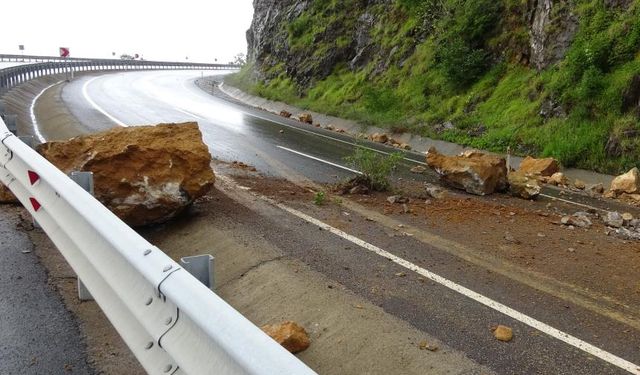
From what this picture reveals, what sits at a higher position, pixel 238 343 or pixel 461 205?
pixel 238 343

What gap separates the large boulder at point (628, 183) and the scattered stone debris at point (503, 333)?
7.96 metres

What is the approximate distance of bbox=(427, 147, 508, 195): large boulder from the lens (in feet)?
28.9

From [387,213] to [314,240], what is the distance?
173 cm

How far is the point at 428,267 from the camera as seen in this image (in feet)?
16.9

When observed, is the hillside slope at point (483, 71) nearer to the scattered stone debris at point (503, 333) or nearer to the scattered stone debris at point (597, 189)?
the scattered stone debris at point (597, 189)

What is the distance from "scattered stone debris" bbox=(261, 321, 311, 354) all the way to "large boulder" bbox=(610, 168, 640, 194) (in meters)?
9.11

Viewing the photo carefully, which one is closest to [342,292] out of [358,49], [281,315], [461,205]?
[281,315]

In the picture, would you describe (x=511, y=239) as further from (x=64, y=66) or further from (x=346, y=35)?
(x=64, y=66)

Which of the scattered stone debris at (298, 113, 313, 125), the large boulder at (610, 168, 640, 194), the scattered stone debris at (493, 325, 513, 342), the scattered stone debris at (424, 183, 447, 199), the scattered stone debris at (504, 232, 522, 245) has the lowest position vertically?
the scattered stone debris at (298, 113, 313, 125)

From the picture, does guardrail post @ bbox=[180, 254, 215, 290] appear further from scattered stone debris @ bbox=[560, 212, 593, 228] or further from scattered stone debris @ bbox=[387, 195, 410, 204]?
scattered stone debris @ bbox=[560, 212, 593, 228]

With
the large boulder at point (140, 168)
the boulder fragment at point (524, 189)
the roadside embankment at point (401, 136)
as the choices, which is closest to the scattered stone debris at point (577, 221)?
the boulder fragment at point (524, 189)

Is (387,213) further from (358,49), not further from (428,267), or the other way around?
(358,49)

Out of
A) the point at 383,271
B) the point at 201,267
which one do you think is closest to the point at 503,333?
the point at 383,271

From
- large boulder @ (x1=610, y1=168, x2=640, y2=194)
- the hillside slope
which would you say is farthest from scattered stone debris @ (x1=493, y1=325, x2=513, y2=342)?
the hillside slope
